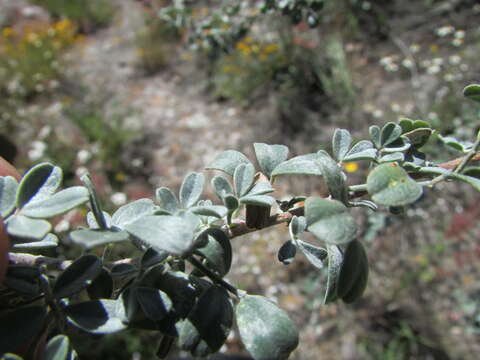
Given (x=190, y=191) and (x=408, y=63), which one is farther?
(x=408, y=63)

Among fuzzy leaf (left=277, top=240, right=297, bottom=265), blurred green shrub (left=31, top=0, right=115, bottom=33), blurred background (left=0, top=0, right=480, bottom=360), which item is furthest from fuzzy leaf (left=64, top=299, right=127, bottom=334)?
blurred green shrub (left=31, top=0, right=115, bottom=33)

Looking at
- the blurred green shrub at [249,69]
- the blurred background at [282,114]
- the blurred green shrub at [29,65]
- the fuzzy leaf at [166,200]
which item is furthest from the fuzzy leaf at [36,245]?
the blurred green shrub at [29,65]

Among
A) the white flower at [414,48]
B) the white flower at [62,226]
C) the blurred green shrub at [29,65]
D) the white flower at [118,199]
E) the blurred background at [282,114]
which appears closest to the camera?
the blurred background at [282,114]

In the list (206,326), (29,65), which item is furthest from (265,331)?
(29,65)

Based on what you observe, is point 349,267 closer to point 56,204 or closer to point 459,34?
point 56,204

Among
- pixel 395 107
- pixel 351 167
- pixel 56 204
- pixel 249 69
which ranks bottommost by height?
pixel 351 167

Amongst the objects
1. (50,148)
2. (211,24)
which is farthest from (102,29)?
(211,24)

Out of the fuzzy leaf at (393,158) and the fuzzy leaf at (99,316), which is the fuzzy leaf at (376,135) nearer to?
the fuzzy leaf at (393,158)

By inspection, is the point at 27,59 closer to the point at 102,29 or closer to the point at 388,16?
the point at 102,29
